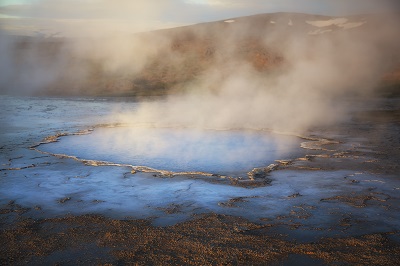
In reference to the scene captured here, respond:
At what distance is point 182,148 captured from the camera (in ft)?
17.3

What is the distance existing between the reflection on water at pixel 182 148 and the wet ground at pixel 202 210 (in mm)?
155

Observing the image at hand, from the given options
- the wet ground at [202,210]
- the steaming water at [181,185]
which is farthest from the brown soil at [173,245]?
the steaming water at [181,185]

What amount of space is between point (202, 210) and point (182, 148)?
2392mm

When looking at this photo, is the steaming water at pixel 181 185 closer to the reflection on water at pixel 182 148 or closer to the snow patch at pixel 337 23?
the reflection on water at pixel 182 148

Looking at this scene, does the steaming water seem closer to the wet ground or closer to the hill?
the wet ground

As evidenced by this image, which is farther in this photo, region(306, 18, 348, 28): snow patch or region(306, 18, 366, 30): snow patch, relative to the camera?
region(306, 18, 348, 28): snow patch

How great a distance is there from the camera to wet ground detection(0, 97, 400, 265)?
2.22m

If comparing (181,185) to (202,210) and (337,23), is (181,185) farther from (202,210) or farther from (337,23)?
(337,23)

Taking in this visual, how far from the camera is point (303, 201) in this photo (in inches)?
123

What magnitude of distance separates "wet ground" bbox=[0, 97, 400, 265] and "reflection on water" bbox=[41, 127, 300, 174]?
15 centimetres

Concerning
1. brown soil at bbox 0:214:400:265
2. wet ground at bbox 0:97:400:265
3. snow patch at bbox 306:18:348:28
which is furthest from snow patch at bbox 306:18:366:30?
brown soil at bbox 0:214:400:265

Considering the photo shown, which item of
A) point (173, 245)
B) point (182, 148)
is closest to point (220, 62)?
point (182, 148)

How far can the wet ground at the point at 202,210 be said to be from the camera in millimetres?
2223

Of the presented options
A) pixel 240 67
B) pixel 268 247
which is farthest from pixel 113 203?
pixel 240 67
